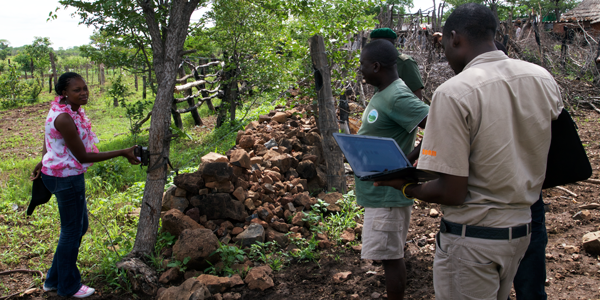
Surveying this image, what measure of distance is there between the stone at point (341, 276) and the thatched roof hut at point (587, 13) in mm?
16459

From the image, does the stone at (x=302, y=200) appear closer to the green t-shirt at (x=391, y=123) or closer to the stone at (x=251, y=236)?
the stone at (x=251, y=236)

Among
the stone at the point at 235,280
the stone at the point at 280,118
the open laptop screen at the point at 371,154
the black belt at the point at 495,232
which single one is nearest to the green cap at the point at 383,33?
the open laptop screen at the point at 371,154

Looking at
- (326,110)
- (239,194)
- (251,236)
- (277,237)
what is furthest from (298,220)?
(326,110)

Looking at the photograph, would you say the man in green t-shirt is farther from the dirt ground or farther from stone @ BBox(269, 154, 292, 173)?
stone @ BBox(269, 154, 292, 173)

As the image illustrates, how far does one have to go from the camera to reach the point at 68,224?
2736mm

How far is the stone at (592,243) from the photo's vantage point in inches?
114

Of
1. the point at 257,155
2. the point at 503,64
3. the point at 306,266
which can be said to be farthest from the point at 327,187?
the point at 503,64

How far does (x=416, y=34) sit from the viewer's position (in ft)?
33.6

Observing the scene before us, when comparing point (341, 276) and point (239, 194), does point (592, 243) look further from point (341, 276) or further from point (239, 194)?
point (239, 194)

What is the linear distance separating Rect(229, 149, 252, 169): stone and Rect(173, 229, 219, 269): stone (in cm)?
115

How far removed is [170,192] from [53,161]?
130 centimetres

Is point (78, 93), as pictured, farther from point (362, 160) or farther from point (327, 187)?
point (327, 187)

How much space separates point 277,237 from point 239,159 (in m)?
1.05

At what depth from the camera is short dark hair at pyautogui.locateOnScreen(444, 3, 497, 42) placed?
1.42m
